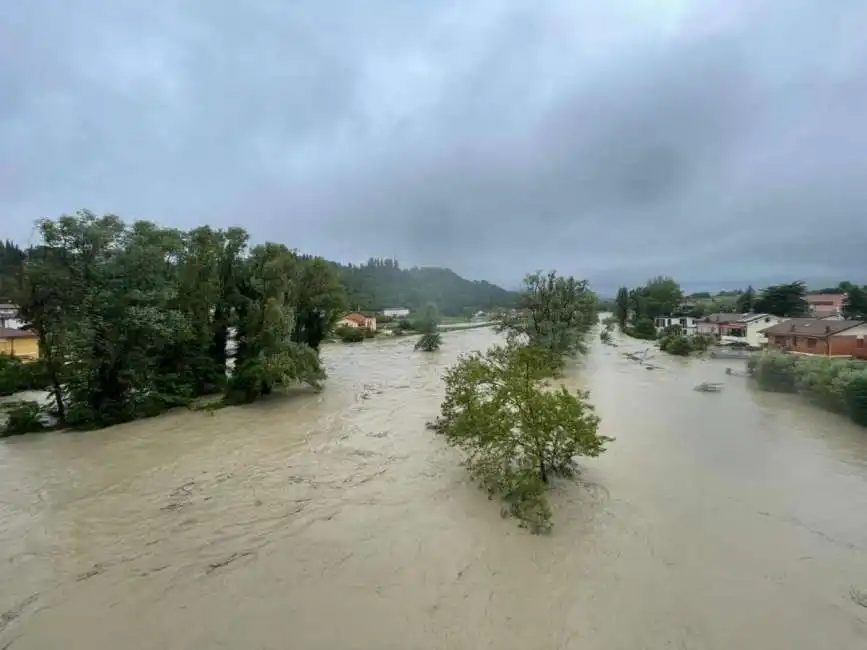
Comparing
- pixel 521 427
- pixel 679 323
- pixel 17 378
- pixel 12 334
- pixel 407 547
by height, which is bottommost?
pixel 407 547

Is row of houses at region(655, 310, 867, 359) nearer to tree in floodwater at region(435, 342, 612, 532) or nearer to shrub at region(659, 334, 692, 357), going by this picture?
shrub at region(659, 334, 692, 357)

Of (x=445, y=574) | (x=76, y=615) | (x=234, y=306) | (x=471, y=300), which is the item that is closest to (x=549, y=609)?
(x=445, y=574)

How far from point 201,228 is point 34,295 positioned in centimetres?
621

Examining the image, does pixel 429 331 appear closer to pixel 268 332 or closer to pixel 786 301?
pixel 268 332

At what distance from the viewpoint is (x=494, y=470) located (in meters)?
9.02

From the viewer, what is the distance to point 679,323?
193ft

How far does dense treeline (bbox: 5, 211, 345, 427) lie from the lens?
13719 mm

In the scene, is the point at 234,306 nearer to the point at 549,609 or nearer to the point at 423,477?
the point at 423,477

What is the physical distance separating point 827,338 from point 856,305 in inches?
1023

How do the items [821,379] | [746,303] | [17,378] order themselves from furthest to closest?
[746,303]
[17,378]
[821,379]

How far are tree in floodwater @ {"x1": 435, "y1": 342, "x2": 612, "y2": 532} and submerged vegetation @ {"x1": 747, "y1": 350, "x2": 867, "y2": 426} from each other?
1230 cm

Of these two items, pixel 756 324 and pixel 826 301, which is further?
pixel 826 301

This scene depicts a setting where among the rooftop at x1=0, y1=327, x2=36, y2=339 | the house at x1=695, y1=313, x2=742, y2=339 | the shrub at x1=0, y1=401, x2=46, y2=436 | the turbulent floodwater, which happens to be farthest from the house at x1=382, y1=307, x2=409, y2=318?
the turbulent floodwater

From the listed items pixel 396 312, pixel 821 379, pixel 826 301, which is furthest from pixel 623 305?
pixel 821 379
